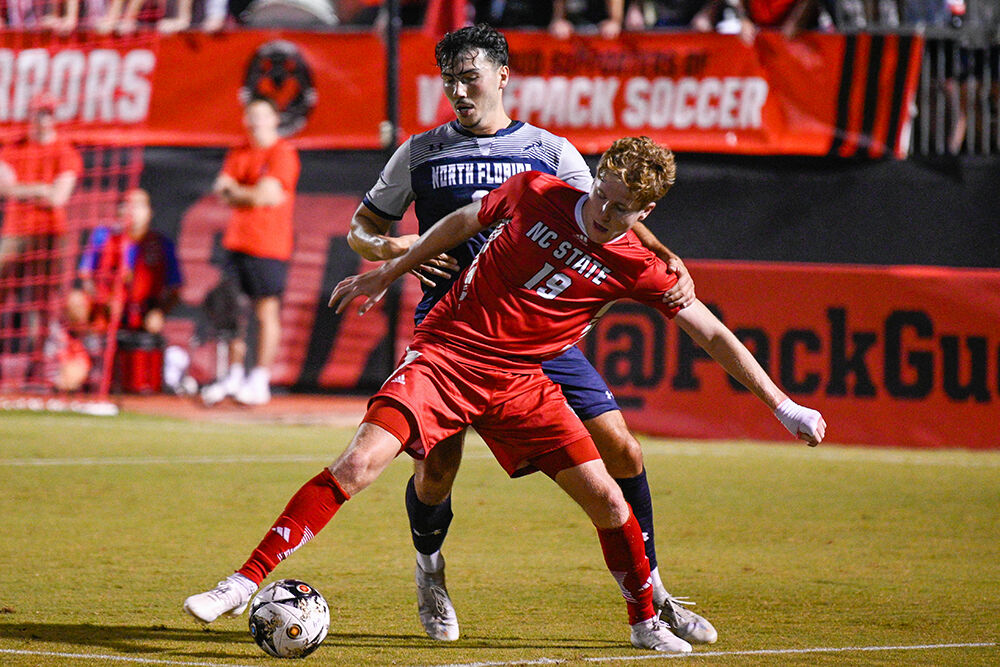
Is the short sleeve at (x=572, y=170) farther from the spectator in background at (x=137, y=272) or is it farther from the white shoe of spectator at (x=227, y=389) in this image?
the spectator in background at (x=137, y=272)

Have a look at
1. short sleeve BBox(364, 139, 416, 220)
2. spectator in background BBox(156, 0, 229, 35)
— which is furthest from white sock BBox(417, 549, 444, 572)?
spectator in background BBox(156, 0, 229, 35)

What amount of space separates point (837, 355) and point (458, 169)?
23.5 feet

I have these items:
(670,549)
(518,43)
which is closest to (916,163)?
(518,43)

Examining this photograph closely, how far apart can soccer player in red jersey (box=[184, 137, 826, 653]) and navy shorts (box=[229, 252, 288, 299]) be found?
9.02 metres

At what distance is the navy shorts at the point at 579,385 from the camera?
5.81 meters

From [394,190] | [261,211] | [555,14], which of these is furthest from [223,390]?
[394,190]

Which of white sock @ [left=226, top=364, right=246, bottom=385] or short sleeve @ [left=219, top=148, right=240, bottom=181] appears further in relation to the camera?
Result: short sleeve @ [left=219, top=148, right=240, bottom=181]

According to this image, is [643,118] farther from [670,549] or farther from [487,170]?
[487,170]

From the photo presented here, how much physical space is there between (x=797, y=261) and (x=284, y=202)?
5.02 metres

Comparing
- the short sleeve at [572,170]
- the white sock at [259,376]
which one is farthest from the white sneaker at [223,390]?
the short sleeve at [572,170]

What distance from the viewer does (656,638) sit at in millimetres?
5449

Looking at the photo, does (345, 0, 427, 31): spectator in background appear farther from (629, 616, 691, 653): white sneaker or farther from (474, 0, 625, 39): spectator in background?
(629, 616, 691, 653): white sneaker

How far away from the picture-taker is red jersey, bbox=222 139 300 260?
14.3 meters

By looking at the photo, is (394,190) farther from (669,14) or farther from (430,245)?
(669,14)
